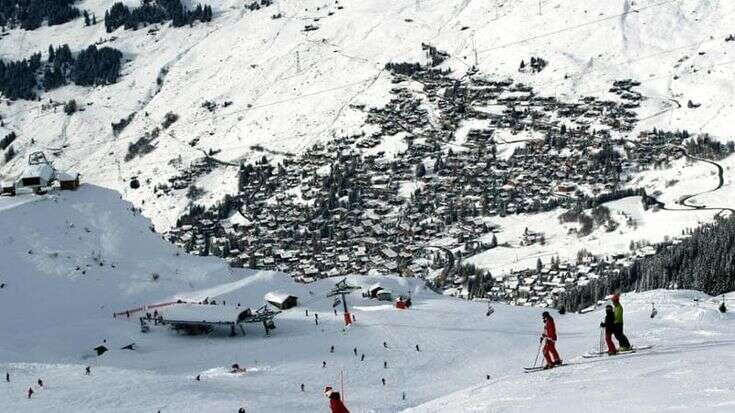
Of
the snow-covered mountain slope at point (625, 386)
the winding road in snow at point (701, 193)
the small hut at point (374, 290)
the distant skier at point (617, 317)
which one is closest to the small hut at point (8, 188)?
the small hut at point (374, 290)

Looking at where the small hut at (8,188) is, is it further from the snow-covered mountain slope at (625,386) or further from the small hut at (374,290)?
the snow-covered mountain slope at (625,386)

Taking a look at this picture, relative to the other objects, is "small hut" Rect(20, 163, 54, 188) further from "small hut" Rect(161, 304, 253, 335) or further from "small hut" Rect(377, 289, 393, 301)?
"small hut" Rect(377, 289, 393, 301)

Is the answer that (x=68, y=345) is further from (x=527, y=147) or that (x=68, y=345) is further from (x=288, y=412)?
(x=527, y=147)

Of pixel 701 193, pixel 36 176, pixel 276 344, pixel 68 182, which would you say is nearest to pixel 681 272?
pixel 701 193

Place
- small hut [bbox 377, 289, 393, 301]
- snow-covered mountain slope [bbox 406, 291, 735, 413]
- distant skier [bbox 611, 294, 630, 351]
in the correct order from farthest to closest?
1. small hut [bbox 377, 289, 393, 301]
2. distant skier [bbox 611, 294, 630, 351]
3. snow-covered mountain slope [bbox 406, 291, 735, 413]

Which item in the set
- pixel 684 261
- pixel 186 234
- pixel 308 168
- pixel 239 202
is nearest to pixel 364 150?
pixel 308 168

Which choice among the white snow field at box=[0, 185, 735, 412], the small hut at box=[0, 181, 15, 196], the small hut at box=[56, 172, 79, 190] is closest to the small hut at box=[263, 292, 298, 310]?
the white snow field at box=[0, 185, 735, 412]

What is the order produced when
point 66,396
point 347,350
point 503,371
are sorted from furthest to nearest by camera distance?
point 347,350, point 503,371, point 66,396

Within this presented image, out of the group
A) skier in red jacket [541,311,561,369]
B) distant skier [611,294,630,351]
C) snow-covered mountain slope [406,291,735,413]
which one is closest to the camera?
snow-covered mountain slope [406,291,735,413]
